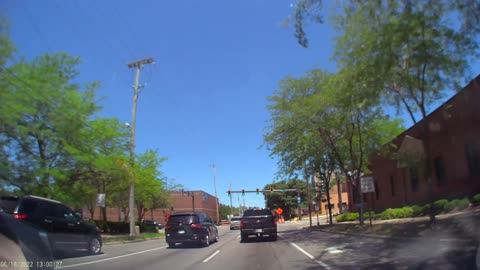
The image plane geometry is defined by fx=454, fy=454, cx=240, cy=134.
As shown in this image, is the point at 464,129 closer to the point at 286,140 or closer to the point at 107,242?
the point at 286,140

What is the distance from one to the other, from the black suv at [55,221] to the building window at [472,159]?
69.9 feet

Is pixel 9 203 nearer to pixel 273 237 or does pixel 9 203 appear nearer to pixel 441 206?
pixel 273 237

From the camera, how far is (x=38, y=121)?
24.6 meters

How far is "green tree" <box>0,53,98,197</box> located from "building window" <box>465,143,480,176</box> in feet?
75.3

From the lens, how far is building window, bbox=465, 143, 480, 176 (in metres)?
26.4

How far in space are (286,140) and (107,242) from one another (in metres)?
12.7

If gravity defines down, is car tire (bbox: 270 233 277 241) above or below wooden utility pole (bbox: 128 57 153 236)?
below

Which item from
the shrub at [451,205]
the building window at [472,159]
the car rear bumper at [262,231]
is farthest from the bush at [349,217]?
the car rear bumper at [262,231]

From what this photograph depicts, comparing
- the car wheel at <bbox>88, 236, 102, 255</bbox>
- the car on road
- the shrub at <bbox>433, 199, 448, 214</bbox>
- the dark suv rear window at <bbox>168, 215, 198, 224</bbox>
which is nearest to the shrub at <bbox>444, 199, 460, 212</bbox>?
the shrub at <bbox>433, 199, 448, 214</bbox>

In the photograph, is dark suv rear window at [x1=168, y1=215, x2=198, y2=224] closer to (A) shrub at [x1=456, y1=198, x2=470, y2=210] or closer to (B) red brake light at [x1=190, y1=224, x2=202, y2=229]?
(B) red brake light at [x1=190, y1=224, x2=202, y2=229]

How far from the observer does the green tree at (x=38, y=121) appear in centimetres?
2280

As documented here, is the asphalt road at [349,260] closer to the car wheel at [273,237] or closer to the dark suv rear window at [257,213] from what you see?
the dark suv rear window at [257,213]

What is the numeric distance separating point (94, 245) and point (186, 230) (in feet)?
17.5

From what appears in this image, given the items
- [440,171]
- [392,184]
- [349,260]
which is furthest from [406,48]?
[392,184]
